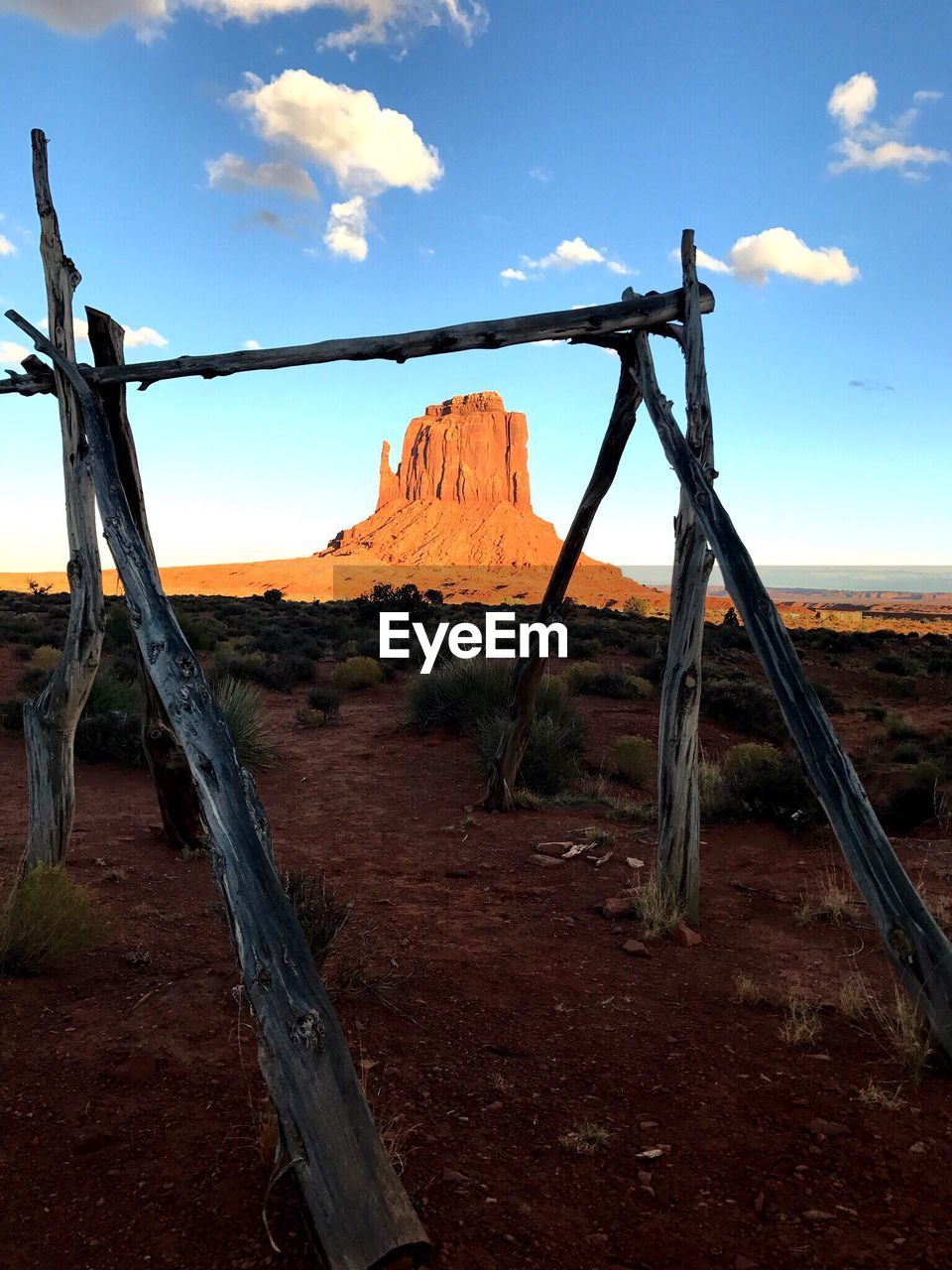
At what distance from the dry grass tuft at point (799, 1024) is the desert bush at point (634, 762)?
693cm

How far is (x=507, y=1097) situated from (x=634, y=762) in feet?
26.7

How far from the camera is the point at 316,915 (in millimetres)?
4484

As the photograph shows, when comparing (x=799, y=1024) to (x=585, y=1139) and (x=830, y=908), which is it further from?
(x=830, y=908)

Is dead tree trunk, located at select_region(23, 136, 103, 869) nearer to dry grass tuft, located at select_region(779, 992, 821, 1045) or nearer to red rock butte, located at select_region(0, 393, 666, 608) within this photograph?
dry grass tuft, located at select_region(779, 992, 821, 1045)

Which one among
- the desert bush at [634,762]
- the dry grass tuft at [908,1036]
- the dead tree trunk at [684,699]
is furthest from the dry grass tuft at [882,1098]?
the desert bush at [634,762]

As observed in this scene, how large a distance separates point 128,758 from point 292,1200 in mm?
8345

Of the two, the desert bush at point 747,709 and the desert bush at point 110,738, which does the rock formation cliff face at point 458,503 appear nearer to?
the desert bush at point 747,709

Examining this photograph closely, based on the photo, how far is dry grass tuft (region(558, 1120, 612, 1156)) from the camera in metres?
3.05

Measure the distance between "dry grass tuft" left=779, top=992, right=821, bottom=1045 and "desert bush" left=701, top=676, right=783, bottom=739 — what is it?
10608 millimetres

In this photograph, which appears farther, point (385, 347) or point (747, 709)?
point (747, 709)

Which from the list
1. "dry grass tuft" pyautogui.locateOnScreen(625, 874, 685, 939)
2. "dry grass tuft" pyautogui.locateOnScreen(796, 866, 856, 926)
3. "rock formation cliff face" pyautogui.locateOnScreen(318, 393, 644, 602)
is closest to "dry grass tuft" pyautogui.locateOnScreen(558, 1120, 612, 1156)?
"dry grass tuft" pyautogui.locateOnScreen(625, 874, 685, 939)

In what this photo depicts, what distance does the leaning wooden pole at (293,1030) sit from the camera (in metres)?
2.32

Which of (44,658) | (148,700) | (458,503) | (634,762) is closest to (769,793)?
(634,762)

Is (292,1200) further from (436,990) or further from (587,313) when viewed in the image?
(587,313)
